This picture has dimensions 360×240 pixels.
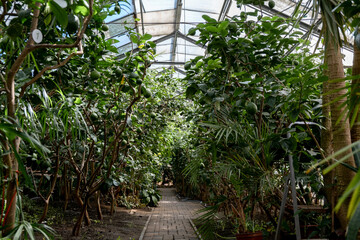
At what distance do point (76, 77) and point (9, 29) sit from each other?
1.54 m

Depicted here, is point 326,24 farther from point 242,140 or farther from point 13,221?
point 13,221

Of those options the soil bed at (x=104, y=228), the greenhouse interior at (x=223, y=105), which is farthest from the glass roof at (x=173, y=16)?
the soil bed at (x=104, y=228)

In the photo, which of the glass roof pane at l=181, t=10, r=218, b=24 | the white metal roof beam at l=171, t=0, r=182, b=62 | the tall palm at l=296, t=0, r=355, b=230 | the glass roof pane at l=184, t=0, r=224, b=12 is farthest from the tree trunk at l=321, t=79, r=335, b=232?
the glass roof pane at l=181, t=10, r=218, b=24

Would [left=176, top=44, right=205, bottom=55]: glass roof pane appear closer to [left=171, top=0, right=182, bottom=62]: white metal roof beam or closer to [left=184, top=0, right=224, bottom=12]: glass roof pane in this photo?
[left=171, top=0, right=182, bottom=62]: white metal roof beam

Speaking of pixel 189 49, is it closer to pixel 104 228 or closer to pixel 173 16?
pixel 173 16

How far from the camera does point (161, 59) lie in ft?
42.7

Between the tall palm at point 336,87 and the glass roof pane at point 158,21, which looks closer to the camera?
the tall palm at point 336,87

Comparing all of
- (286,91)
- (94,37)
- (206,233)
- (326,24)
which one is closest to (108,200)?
(206,233)

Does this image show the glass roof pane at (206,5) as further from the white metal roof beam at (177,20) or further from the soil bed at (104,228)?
the soil bed at (104,228)

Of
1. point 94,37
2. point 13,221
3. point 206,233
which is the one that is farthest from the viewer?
point 206,233

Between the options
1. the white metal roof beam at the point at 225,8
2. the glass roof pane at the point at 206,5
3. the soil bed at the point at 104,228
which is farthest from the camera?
the glass roof pane at the point at 206,5

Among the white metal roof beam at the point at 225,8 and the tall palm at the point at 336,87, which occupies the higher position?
the white metal roof beam at the point at 225,8

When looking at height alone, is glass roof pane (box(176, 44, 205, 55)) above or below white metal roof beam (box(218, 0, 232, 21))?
above

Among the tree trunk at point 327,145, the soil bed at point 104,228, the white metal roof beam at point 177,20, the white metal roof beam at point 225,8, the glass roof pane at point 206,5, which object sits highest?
the white metal roof beam at point 177,20
